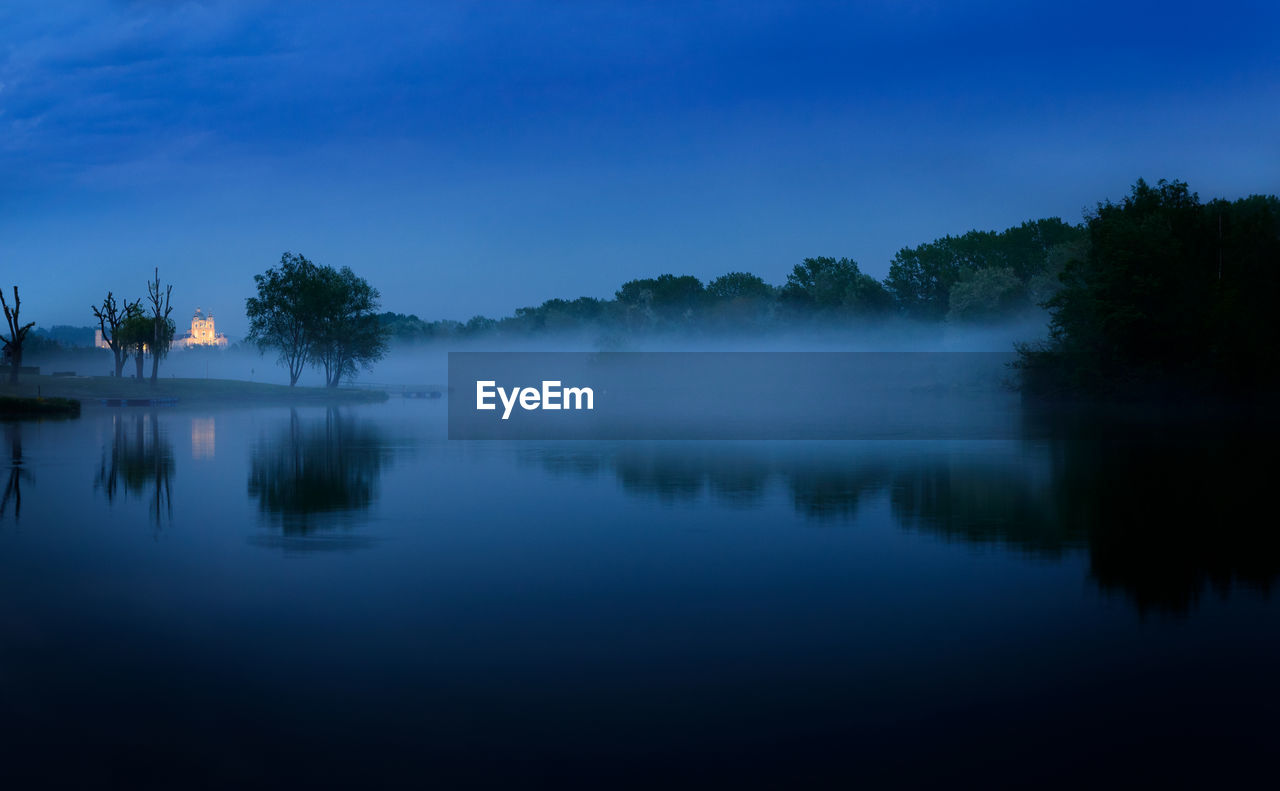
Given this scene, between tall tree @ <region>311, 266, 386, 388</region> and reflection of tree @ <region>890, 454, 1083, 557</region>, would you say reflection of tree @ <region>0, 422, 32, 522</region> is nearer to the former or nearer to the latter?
reflection of tree @ <region>890, 454, 1083, 557</region>

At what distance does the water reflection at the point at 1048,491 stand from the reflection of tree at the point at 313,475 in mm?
5472

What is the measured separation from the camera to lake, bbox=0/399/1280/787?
7.24m

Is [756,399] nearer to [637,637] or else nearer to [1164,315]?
[1164,315]

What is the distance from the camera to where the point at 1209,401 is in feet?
234

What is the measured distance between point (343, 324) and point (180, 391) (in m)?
23.1

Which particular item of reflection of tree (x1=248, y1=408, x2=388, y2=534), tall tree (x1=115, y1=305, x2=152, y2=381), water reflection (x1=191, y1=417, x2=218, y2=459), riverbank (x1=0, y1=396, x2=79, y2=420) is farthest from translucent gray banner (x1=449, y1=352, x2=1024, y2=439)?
tall tree (x1=115, y1=305, x2=152, y2=381)

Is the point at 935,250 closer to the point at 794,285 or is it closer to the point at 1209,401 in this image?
the point at 794,285

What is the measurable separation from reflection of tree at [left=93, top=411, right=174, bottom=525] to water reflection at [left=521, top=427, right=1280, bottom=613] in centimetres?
954

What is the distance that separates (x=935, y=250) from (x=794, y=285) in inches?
969

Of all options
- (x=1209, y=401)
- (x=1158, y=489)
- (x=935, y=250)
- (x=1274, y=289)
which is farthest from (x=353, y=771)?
(x=935, y=250)

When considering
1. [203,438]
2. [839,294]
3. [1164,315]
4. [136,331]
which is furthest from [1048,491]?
[839,294]

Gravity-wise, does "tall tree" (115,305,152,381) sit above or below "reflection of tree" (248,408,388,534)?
above

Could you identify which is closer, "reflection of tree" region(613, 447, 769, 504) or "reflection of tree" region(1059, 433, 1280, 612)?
"reflection of tree" region(1059, 433, 1280, 612)

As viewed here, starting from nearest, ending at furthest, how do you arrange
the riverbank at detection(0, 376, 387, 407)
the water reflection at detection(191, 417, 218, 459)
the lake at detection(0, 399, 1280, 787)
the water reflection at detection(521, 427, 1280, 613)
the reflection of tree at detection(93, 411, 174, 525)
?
the lake at detection(0, 399, 1280, 787) → the water reflection at detection(521, 427, 1280, 613) → the reflection of tree at detection(93, 411, 174, 525) → the water reflection at detection(191, 417, 218, 459) → the riverbank at detection(0, 376, 387, 407)
